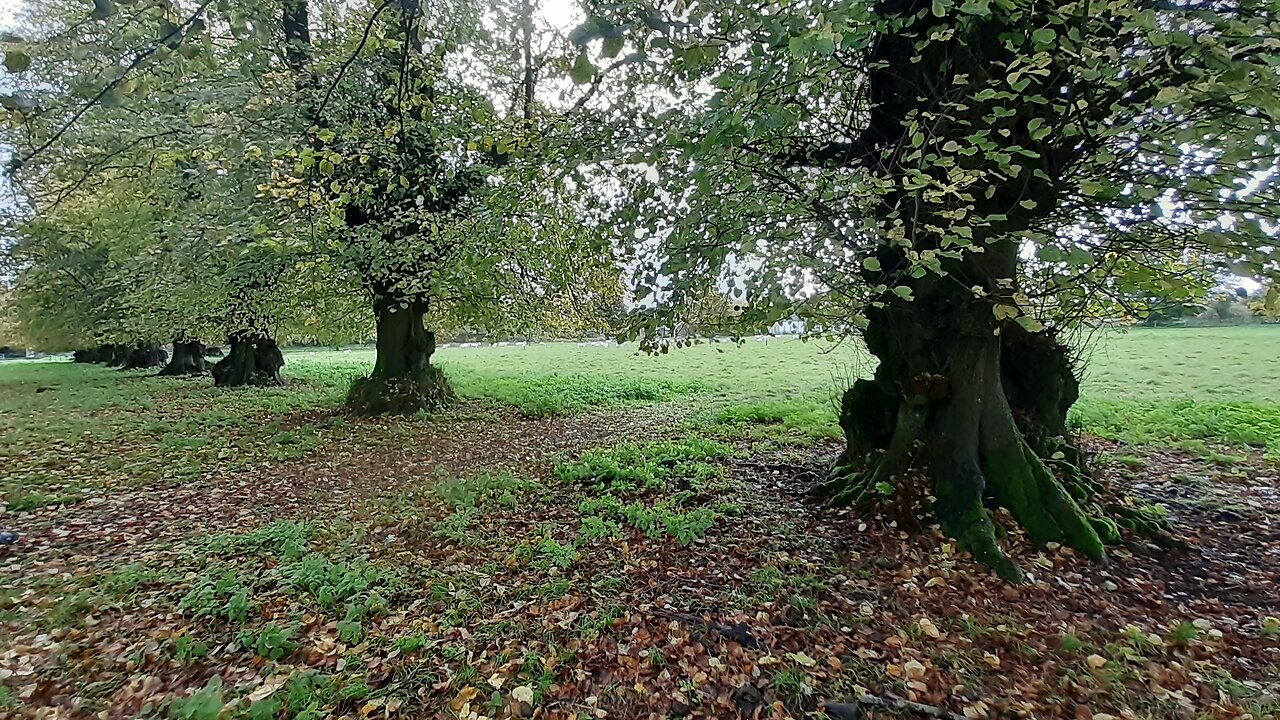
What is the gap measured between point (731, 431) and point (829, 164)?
19.9 ft

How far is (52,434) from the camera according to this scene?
1213cm

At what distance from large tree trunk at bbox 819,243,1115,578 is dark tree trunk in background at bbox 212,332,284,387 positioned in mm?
19990

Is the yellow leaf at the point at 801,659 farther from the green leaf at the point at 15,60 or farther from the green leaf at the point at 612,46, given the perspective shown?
the green leaf at the point at 15,60

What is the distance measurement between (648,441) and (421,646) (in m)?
6.54

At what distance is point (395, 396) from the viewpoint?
13.3 metres

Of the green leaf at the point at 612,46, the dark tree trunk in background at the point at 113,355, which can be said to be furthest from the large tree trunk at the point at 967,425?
the dark tree trunk in background at the point at 113,355

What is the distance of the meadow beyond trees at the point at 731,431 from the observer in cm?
366

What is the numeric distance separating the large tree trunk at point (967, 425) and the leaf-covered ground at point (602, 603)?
0.36m

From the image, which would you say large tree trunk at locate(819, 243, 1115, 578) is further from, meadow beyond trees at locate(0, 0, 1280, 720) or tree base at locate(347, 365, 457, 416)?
tree base at locate(347, 365, 457, 416)

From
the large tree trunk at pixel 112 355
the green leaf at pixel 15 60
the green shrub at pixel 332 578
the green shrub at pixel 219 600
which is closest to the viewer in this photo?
the green leaf at pixel 15 60

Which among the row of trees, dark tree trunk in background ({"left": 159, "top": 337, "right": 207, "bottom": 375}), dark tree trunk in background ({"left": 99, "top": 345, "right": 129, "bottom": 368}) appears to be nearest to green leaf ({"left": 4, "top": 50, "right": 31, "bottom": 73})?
the row of trees

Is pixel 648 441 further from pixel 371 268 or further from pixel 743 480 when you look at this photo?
pixel 371 268

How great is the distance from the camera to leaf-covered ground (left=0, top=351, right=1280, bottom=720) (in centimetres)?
363

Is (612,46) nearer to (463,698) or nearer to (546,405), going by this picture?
(463,698)
